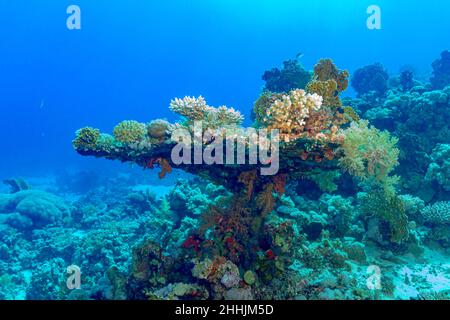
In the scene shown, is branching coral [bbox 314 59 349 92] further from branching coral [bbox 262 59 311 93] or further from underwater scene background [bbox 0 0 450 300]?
branching coral [bbox 262 59 311 93]

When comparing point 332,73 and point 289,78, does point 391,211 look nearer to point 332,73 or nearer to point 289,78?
point 332,73

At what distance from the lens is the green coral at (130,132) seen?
7.41m

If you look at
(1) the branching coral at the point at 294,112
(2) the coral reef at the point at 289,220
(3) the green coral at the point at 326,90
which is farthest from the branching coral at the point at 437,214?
A: (1) the branching coral at the point at 294,112

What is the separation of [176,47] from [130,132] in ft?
607

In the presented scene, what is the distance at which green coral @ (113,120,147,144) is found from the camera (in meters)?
7.41

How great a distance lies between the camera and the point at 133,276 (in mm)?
7742

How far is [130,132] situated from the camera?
7.41 meters

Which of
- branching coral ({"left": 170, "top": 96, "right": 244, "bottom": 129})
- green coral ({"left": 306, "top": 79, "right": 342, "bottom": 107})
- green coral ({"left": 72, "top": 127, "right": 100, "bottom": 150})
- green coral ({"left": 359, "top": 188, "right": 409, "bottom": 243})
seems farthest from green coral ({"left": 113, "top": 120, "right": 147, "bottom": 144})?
green coral ({"left": 359, "top": 188, "right": 409, "bottom": 243})

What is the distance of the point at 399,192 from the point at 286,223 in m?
6.13

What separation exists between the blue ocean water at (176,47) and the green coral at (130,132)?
422ft

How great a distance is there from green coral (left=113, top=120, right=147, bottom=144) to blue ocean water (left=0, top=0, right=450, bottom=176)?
5059 inches

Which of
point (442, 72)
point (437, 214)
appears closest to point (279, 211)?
point (437, 214)

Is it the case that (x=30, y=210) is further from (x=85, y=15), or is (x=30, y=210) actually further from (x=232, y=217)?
(x=85, y=15)

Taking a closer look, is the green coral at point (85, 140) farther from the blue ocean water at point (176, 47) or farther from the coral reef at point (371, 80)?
the blue ocean water at point (176, 47)
